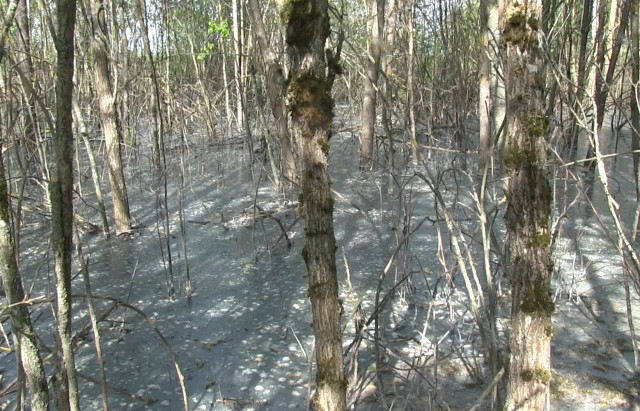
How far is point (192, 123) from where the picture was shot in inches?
469

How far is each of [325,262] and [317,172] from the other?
277mm

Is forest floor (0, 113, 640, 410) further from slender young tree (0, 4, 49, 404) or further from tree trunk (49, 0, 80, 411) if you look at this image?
tree trunk (49, 0, 80, 411)

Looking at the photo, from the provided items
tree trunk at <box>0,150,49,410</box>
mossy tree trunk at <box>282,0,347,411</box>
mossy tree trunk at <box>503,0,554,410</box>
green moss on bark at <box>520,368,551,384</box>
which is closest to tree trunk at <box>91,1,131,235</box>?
mossy tree trunk at <box>282,0,347,411</box>

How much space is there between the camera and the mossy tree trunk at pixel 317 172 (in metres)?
1.70

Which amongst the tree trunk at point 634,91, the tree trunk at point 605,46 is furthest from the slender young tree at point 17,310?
the tree trunk at point 634,91

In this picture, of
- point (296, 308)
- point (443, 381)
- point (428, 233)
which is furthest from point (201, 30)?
point (443, 381)

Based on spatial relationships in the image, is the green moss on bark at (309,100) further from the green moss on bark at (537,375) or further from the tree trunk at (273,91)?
the tree trunk at (273,91)

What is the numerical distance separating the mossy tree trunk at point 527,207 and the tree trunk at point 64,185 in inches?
49.5

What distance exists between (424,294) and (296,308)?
0.85 metres

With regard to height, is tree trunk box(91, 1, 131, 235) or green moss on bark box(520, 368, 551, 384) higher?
tree trunk box(91, 1, 131, 235)

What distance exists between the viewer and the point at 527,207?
1885 millimetres

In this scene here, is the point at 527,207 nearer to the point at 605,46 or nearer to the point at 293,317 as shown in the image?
the point at 293,317

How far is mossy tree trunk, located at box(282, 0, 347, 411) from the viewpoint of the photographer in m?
1.70

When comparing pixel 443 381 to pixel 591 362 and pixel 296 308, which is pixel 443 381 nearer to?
pixel 591 362
